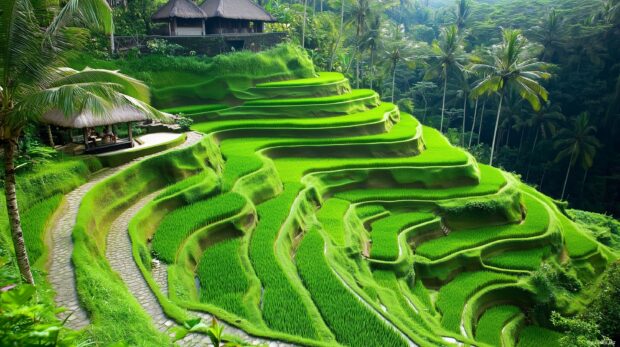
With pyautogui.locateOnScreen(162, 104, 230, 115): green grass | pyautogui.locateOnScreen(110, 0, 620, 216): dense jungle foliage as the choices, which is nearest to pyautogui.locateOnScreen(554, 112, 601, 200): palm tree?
pyautogui.locateOnScreen(110, 0, 620, 216): dense jungle foliage

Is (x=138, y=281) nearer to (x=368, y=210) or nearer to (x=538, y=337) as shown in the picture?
(x=368, y=210)

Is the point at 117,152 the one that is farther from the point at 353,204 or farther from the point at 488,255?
the point at 488,255

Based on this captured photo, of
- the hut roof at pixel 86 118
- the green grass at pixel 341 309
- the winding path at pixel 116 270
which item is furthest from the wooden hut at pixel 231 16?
the green grass at pixel 341 309

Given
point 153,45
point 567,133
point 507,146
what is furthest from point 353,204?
point 507,146

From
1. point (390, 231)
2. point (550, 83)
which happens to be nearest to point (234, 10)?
point (390, 231)

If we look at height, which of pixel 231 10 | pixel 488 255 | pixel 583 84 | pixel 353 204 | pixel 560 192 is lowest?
pixel 560 192

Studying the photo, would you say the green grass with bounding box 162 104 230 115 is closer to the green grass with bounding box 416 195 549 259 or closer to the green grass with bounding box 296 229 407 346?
the green grass with bounding box 296 229 407 346

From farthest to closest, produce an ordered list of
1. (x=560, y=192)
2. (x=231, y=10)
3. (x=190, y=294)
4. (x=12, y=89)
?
1. (x=560, y=192)
2. (x=231, y=10)
3. (x=190, y=294)
4. (x=12, y=89)
